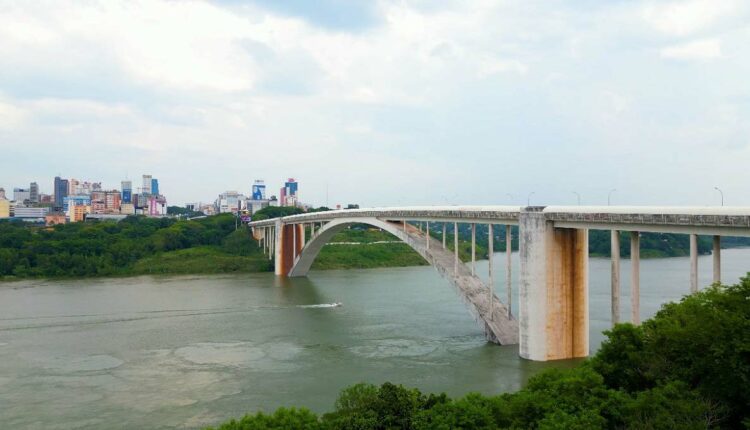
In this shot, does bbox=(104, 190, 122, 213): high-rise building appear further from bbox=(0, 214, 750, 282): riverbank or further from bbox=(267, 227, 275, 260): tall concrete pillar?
bbox=(267, 227, 275, 260): tall concrete pillar

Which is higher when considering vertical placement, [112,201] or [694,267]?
[112,201]

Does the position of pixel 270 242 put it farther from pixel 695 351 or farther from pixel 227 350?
pixel 695 351

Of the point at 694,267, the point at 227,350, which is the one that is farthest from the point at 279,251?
the point at 694,267

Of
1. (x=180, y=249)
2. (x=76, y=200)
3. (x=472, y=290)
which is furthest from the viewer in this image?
(x=76, y=200)

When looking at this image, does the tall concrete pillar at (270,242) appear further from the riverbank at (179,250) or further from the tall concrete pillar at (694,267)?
the tall concrete pillar at (694,267)

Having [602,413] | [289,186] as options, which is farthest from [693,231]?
[289,186]

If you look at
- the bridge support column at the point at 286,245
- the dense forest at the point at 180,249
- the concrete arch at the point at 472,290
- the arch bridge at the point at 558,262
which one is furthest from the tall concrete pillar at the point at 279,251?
the arch bridge at the point at 558,262
